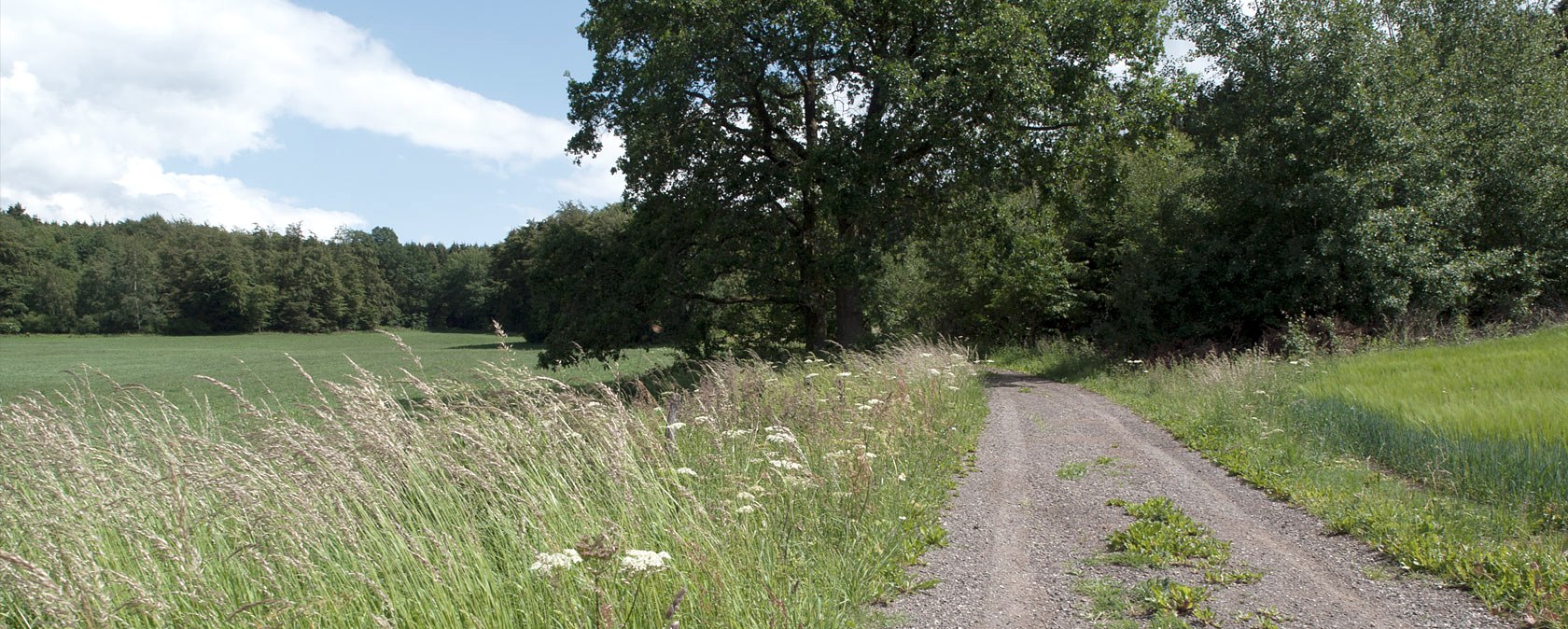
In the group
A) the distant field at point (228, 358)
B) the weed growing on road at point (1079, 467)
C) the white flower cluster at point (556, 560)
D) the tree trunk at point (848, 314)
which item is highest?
the tree trunk at point (848, 314)

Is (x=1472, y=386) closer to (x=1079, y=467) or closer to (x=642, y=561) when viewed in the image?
(x=1079, y=467)

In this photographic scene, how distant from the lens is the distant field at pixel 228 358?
27953mm

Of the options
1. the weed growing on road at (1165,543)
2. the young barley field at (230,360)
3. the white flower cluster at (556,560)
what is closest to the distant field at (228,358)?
the young barley field at (230,360)

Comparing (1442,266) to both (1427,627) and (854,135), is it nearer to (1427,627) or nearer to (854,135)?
(854,135)

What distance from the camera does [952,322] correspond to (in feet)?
97.4

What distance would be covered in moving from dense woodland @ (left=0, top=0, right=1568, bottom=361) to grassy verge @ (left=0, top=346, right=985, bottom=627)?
41.4ft

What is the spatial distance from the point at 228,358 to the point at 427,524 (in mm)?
56152

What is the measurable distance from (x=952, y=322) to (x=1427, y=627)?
2556 centimetres

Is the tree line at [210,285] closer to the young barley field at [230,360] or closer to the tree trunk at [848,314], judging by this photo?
the young barley field at [230,360]

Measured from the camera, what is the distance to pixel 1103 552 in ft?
18.4

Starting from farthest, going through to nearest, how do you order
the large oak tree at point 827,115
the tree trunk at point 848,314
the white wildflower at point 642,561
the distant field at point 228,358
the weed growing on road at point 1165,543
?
the distant field at point 228,358
the tree trunk at point 848,314
the large oak tree at point 827,115
the weed growing on road at point 1165,543
the white wildflower at point 642,561

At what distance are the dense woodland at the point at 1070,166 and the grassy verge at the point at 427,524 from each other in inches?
497

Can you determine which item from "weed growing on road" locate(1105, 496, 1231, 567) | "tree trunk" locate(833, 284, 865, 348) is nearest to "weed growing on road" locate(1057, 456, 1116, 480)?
"weed growing on road" locate(1105, 496, 1231, 567)

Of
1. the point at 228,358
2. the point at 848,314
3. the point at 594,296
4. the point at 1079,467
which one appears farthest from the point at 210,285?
the point at 1079,467
